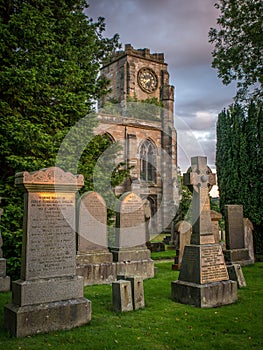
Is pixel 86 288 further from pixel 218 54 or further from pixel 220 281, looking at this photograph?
pixel 218 54

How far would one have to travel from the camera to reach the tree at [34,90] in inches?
364

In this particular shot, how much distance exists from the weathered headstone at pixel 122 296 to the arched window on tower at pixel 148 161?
879 inches

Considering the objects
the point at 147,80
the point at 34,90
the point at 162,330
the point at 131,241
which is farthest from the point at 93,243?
the point at 147,80

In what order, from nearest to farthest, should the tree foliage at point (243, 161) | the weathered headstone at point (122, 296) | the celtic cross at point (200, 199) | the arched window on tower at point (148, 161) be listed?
the weathered headstone at point (122, 296) < the celtic cross at point (200, 199) < the tree foliage at point (243, 161) < the arched window on tower at point (148, 161)

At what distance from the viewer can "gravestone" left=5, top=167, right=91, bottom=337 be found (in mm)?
4824

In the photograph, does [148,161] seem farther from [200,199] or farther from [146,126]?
[200,199]

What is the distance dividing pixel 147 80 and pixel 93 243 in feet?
101

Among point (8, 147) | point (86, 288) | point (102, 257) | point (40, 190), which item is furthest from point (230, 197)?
point (40, 190)

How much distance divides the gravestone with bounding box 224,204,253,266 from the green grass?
406cm

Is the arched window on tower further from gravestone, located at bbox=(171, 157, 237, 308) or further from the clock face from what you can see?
gravestone, located at bbox=(171, 157, 237, 308)

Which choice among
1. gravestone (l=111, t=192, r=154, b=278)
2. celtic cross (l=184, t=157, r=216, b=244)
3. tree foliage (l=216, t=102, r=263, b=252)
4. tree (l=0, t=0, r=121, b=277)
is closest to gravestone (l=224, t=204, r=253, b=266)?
tree foliage (l=216, t=102, r=263, b=252)

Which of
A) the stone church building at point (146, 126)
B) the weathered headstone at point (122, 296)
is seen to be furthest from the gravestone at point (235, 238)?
the stone church building at point (146, 126)

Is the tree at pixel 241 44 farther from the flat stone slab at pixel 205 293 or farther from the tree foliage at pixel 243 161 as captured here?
the flat stone slab at pixel 205 293

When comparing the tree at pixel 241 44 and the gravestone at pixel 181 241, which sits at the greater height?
the tree at pixel 241 44
